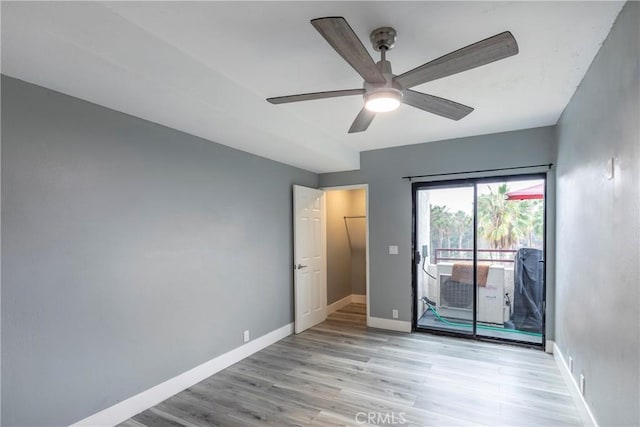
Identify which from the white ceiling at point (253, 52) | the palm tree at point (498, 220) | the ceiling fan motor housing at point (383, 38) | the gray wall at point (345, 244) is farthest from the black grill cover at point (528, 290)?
the ceiling fan motor housing at point (383, 38)

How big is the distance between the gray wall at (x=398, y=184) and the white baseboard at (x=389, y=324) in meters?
0.06

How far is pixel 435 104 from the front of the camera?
2242 millimetres

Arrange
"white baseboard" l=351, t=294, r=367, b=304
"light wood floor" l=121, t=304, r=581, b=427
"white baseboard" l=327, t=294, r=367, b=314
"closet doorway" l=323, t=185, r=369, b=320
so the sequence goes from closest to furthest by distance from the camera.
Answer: "light wood floor" l=121, t=304, r=581, b=427 < "white baseboard" l=327, t=294, r=367, b=314 < "closet doorway" l=323, t=185, r=369, b=320 < "white baseboard" l=351, t=294, r=367, b=304

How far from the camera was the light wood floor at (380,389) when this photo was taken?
254 cm

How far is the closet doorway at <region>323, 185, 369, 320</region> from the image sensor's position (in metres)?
5.89

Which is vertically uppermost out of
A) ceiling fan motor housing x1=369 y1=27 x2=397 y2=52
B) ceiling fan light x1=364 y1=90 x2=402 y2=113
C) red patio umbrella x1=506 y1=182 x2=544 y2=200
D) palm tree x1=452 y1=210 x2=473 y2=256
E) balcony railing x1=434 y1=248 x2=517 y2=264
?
ceiling fan motor housing x1=369 y1=27 x2=397 y2=52

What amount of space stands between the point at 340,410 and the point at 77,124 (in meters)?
2.91

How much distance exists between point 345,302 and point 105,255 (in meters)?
4.50

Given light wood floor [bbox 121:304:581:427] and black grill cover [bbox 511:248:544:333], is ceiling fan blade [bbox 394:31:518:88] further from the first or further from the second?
black grill cover [bbox 511:248:544:333]

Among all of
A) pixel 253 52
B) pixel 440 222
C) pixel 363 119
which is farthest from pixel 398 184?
pixel 253 52

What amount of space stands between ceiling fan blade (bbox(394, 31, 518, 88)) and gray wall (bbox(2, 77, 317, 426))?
215cm

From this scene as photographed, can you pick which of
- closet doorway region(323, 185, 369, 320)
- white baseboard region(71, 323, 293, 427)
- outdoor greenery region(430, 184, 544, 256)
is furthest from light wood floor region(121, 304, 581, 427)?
closet doorway region(323, 185, 369, 320)

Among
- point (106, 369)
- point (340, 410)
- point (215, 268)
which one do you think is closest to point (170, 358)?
point (106, 369)

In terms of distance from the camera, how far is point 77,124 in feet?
7.50
